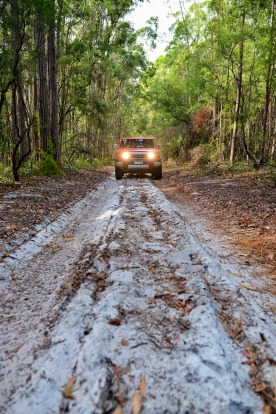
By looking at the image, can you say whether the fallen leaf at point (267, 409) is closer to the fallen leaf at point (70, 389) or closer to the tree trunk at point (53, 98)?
the fallen leaf at point (70, 389)

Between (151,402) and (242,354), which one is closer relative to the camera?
(151,402)

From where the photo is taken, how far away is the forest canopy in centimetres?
929

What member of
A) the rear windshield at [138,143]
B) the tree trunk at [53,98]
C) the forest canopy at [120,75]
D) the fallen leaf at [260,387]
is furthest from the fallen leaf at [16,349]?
the rear windshield at [138,143]

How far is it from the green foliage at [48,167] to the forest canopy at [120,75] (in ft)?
1.81

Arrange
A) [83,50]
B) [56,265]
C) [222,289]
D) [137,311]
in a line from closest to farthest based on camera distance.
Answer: [137,311] → [222,289] → [56,265] → [83,50]

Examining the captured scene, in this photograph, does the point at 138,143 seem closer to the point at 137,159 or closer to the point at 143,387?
the point at 137,159

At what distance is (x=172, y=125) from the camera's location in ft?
91.0

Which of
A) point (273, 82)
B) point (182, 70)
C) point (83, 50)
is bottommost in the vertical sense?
point (273, 82)

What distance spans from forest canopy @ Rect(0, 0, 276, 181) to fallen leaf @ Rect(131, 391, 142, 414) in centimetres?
840

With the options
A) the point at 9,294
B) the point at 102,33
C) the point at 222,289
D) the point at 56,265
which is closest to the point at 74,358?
the point at 9,294

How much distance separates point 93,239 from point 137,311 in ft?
6.56

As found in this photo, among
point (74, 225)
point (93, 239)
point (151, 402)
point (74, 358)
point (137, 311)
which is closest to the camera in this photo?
point (151, 402)

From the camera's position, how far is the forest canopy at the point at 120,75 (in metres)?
9.29

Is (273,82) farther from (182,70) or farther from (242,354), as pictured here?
(182,70)
